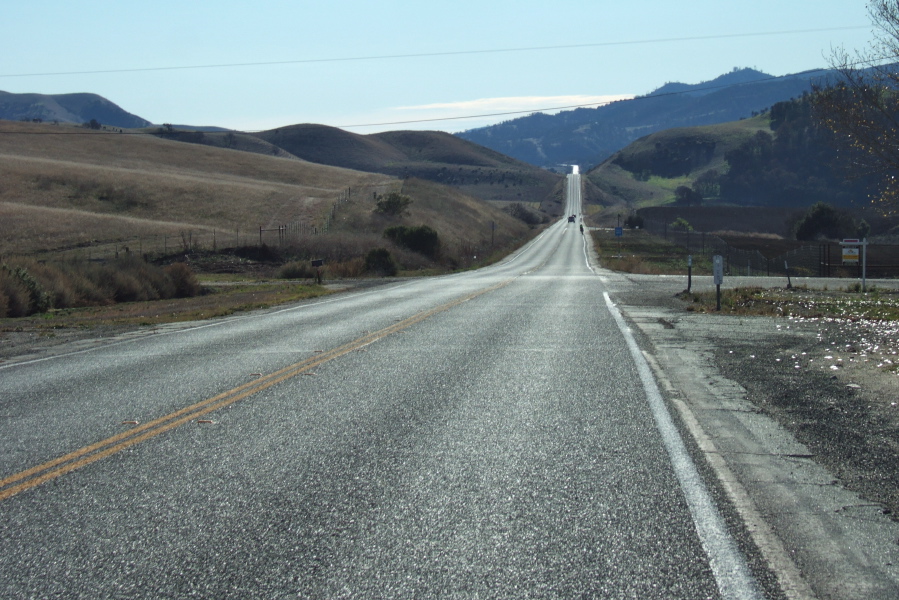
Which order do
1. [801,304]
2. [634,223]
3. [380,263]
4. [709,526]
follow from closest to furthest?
[709,526] < [801,304] < [380,263] < [634,223]

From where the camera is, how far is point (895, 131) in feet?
61.4

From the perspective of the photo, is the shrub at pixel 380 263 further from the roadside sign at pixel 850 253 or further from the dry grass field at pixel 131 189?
the roadside sign at pixel 850 253

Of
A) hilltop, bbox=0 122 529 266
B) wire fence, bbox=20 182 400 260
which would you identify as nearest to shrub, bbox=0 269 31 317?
wire fence, bbox=20 182 400 260

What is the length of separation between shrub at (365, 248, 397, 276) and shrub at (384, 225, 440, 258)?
12002 mm

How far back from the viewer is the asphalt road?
4.11 metres

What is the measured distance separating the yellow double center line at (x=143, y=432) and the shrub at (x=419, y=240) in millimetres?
47436

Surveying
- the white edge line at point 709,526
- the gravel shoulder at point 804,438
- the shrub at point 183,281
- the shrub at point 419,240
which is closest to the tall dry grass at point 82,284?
the shrub at point 183,281

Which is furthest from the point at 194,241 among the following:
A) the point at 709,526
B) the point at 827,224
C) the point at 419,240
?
the point at 827,224

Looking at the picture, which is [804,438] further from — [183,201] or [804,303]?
[183,201]

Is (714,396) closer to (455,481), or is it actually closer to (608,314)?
(455,481)

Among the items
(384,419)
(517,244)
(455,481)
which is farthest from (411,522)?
(517,244)

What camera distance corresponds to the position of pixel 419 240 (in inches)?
2340

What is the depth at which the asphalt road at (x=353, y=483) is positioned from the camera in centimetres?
411

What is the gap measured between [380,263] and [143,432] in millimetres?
39529
